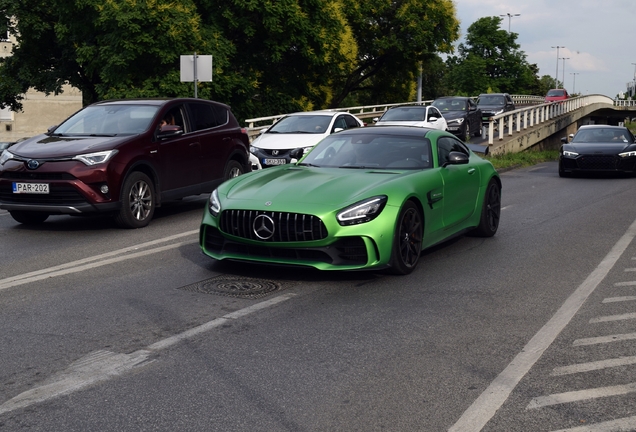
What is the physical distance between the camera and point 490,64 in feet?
348

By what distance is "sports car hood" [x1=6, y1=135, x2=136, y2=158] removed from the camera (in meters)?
10.9

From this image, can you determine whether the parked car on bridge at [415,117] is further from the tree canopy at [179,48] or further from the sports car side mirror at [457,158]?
the sports car side mirror at [457,158]

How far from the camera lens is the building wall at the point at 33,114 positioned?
59.9 m

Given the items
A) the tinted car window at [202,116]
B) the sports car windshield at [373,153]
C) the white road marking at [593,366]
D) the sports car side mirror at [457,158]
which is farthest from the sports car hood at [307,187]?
the tinted car window at [202,116]

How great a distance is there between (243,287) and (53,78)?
105 feet

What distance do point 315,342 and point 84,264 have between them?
12.5 ft

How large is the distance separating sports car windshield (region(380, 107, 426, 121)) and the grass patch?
2508 mm

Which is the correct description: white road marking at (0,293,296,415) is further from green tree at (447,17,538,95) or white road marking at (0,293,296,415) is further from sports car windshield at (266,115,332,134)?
green tree at (447,17,538,95)

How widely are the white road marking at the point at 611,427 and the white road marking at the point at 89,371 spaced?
255cm

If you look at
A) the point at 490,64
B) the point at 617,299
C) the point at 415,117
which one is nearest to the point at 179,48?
the point at 415,117

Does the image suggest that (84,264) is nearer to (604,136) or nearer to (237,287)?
(237,287)

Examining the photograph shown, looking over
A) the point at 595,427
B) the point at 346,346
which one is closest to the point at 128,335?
the point at 346,346

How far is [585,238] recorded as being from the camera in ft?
35.4

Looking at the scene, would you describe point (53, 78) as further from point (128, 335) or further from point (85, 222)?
point (128, 335)
